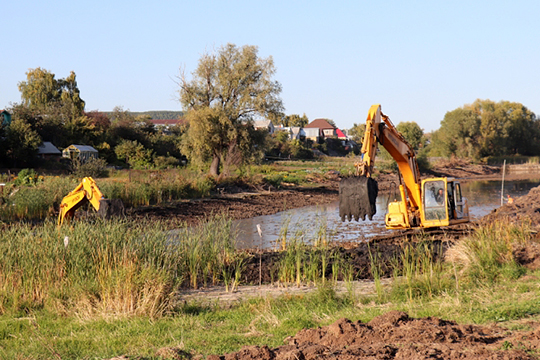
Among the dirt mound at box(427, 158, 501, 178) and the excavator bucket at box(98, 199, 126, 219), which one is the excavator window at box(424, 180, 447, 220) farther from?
the dirt mound at box(427, 158, 501, 178)

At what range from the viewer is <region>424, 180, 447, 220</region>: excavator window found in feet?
52.9

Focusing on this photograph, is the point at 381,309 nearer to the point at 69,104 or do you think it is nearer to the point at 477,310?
the point at 477,310

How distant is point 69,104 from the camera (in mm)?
58500

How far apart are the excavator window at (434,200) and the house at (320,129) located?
101m

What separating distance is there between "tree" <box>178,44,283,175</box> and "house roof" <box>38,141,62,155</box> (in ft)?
40.0

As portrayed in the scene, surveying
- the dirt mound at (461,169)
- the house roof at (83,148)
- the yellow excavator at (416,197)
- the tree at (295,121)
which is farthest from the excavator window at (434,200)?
the tree at (295,121)

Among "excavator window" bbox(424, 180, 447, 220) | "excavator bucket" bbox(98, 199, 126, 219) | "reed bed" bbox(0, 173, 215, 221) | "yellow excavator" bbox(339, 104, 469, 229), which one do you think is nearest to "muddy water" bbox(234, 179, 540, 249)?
"yellow excavator" bbox(339, 104, 469, 229)

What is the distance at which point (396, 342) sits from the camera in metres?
5.70

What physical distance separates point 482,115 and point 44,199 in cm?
6987

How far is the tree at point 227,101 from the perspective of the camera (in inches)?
1511

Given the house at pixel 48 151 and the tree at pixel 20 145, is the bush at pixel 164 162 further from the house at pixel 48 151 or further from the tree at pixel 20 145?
the tree at pixel 20 145

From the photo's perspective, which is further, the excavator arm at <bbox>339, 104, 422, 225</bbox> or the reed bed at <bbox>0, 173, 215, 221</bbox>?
the reed bed at <bbox>0, 173, 215, 221</bbox>

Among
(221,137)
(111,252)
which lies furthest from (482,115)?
Answer: (111,252)

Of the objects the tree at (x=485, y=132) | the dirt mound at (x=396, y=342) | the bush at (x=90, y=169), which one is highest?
the tree at (x=485, y=132)
